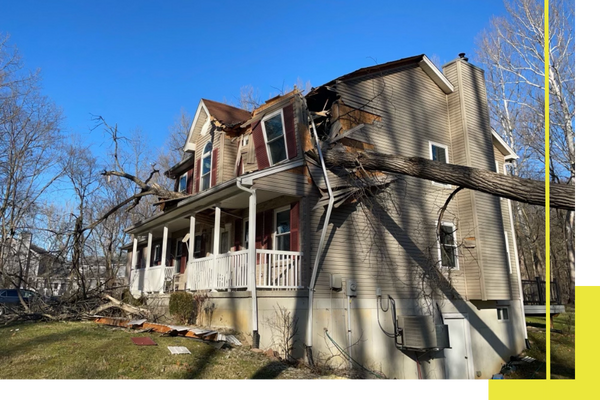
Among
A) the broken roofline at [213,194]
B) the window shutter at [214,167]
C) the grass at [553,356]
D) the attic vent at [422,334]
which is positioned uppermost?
the window shutter at [214,167]

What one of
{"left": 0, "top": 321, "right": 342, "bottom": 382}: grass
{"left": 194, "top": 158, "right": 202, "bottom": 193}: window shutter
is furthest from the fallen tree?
{"left": 194, "top": 158, "right": 202, "bottom": 193}: window shutter

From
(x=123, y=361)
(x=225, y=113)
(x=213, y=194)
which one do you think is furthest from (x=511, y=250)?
(x=123, y=361)

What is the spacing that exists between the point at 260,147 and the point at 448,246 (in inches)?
274

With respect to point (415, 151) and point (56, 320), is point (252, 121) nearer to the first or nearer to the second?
point (415, 151)

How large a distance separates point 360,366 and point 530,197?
5937 millimetres

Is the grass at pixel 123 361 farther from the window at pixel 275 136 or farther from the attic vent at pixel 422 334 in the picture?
the window at pixel 275 136

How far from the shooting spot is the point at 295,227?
10773mm

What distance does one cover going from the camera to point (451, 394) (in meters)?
2.12

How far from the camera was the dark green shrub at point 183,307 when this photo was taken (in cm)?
1116

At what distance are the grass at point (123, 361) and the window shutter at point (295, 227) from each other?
2.96m

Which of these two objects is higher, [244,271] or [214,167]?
[214,167]

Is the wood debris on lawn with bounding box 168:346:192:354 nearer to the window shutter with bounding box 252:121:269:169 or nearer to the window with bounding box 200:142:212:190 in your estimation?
the window shutter with bounding box 252:121:269:169

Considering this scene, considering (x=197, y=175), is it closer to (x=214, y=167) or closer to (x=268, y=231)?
(x=214, y=167)

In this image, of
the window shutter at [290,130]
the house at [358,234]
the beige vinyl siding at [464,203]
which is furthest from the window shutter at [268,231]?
the beige vinyl siding at [464,203]
